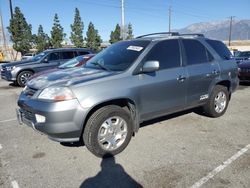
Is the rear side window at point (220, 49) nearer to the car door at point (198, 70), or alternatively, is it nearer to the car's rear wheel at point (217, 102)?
the car door at point (198, 70)

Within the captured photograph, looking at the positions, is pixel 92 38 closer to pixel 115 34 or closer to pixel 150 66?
pixel 115 34

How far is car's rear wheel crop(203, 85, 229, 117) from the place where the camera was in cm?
516

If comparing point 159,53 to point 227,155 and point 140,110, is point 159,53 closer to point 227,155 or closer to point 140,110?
point 140,110

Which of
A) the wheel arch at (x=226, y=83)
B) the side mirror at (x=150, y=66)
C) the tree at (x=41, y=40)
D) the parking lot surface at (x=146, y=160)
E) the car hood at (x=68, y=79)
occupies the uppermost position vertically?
the tree at (x=41, y=40)

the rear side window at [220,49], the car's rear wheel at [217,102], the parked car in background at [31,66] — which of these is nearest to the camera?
the car's rear wheel at [217,102]

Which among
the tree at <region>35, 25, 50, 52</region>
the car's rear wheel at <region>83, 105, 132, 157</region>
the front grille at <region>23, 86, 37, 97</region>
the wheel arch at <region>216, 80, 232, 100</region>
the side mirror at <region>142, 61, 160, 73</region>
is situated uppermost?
the tree at <region>35, 25, 50, 52</region>

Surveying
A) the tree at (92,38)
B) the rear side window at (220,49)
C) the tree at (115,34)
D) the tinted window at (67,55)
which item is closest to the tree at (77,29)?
the tree at (92,38)

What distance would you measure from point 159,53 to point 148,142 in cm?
155

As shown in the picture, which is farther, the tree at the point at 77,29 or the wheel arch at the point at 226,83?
the tree at the point at 77,29

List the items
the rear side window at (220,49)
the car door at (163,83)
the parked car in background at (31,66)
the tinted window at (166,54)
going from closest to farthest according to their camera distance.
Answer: the car door at (163,83) → the tinted window at (166,54) → the rear side window at (220,49) → the parked car in background at (31,66)

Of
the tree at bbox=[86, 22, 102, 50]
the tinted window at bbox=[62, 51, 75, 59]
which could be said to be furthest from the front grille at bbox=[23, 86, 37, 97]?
the tree at bbox=[86, 22, 102, 50]

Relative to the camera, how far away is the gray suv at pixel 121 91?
3.31 meters

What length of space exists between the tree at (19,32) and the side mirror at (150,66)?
134 feet

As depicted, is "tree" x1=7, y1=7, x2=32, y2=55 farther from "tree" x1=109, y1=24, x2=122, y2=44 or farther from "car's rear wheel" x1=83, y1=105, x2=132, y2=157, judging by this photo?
"car's rear wheel" x1=83, y1=105, x2=132, y2=157
